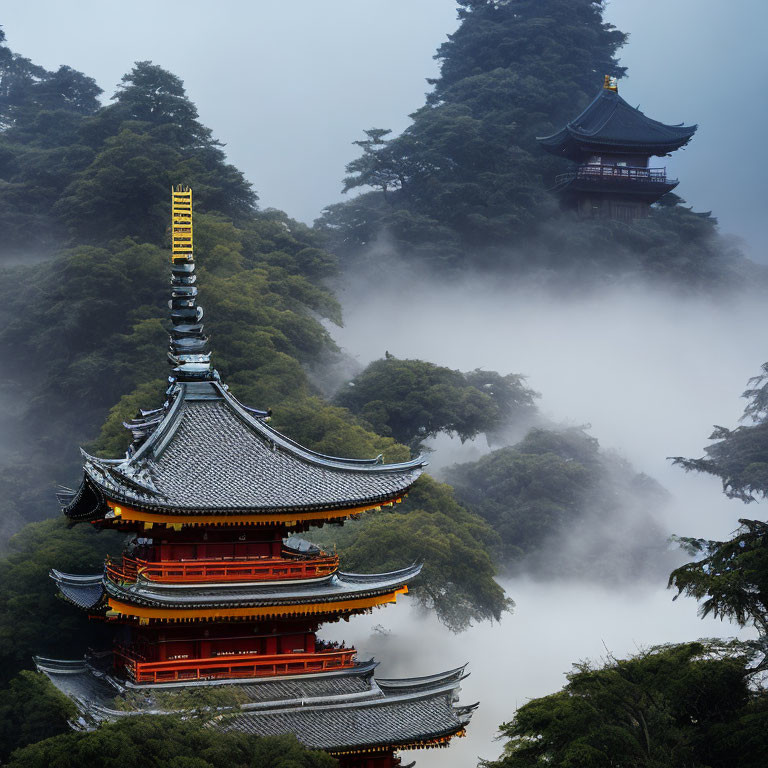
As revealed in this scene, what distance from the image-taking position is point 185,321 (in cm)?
2802

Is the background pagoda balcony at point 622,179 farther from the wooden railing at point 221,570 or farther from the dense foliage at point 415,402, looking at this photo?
the wooden railing at point 221,570

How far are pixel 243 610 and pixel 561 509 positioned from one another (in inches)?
1557

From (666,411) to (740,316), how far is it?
1389 centimetres

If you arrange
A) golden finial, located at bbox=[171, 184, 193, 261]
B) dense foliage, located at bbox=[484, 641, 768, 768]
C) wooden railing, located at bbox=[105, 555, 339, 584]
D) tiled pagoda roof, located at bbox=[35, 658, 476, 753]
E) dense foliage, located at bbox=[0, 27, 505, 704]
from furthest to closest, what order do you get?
dense foliage, located at bbox=[0, 27, 505, 704]
golden finial, located at bbox=[171, 184, 193, 261]
wooden railing, located at bbox=[105, 555, 339, 584]
tiled pagoda roof, located at bbox=[35, 658, 476, 753]
dense foliage, located at bbox=[484, 641, 768, 768]

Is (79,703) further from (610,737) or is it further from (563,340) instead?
(563,340)

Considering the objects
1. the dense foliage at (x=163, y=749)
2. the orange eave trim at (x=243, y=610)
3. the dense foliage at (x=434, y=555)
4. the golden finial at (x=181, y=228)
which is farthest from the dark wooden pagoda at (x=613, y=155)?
the dense foliage at (x=163, y=749)

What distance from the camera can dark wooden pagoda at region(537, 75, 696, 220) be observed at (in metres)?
84.4

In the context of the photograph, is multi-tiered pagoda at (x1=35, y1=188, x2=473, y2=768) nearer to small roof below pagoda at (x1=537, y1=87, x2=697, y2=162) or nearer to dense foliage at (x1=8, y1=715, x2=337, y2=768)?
dense foliage at (x1=8, y1=715, x2=337, y2=768)

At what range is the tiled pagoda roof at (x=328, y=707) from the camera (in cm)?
2291

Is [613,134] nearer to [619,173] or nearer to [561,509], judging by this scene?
[619,173]

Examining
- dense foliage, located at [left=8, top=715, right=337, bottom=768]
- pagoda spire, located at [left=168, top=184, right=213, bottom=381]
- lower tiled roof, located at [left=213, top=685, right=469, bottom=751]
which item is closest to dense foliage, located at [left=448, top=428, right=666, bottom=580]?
pagoda spire, located at [left=168, top=184, right=213, bottom=381]

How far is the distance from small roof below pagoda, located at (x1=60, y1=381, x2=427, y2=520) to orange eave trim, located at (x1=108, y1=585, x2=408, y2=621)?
174cm

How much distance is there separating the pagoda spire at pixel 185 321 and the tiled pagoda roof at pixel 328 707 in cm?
637

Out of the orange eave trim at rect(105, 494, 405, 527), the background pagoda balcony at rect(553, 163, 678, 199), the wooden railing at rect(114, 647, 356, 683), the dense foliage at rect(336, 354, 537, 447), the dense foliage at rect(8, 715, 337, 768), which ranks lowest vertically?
the dense foliage at rect(8, 715, 337, 768)
